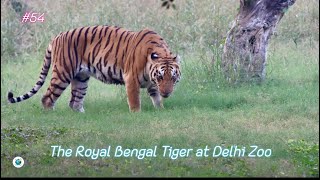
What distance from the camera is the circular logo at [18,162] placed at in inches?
271

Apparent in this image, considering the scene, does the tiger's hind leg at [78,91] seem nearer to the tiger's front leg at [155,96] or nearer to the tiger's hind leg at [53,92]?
the tiger's hind leg at [53,92]

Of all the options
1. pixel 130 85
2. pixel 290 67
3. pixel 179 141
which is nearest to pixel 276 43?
pixel 290 67

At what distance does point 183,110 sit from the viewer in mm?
10000

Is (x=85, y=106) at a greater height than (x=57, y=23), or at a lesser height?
lesser

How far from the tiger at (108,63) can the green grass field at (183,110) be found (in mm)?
258

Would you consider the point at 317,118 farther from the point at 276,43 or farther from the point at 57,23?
the point at 57,23

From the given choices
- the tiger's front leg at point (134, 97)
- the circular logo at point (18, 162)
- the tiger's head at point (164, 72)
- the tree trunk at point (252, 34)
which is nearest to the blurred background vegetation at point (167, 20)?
the tree trunk at point (252, 34)

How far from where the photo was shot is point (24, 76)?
1165 centimetres

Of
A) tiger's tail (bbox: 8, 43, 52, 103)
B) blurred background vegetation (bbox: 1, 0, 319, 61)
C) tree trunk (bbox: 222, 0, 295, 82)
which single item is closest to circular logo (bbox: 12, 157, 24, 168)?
tiger's tail (bbox: 8, 43, 52, 103)

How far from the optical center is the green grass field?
7.05 meters

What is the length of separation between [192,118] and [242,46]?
2856 millimetres

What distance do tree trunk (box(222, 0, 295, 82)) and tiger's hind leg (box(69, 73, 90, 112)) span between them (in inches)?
92.9

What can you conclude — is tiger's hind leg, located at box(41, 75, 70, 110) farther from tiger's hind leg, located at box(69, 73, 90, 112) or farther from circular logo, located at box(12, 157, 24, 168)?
circular logo, located at box(12, 157, 24, 168)

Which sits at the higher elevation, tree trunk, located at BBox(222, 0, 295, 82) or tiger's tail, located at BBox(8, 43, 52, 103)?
tree trunk, located at BBox(222, 0, 295, 82)
